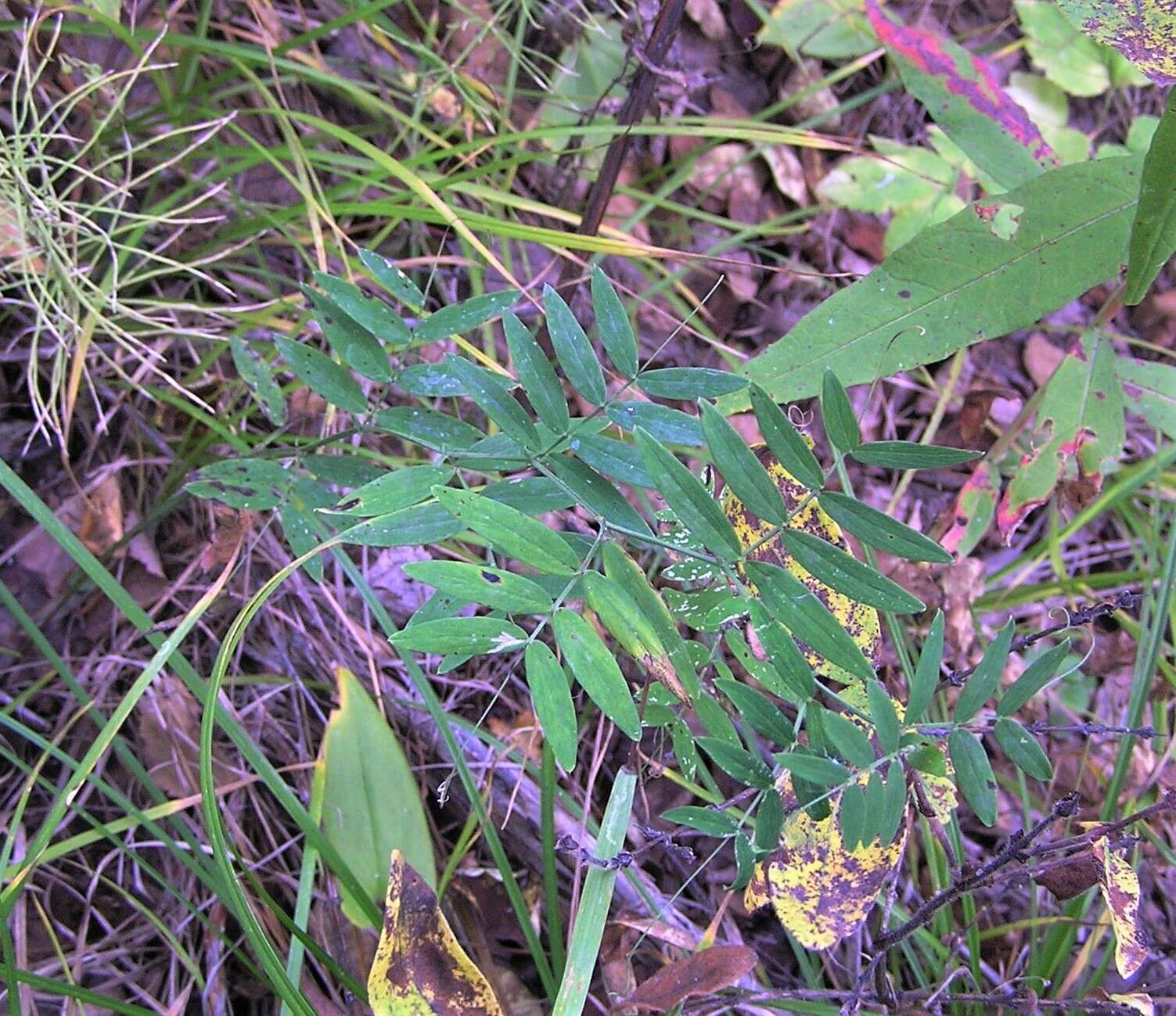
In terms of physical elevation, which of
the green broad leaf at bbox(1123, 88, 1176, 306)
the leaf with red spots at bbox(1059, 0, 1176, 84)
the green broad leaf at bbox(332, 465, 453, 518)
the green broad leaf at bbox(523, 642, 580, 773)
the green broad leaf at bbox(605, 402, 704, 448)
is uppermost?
the leaf with red spots at bbox(1059, 0, 1176, 84)

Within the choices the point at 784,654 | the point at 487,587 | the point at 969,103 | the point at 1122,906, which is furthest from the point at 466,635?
the point at 969,103

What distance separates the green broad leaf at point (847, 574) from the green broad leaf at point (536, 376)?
0.22 m

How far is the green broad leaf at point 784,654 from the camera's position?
28.5 inches

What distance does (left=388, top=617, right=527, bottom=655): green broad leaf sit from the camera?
2.23 feet

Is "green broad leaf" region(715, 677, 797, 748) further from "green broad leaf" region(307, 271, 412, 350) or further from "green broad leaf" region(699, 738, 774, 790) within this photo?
"green broad leaf" region(307, 271, 412, 350)

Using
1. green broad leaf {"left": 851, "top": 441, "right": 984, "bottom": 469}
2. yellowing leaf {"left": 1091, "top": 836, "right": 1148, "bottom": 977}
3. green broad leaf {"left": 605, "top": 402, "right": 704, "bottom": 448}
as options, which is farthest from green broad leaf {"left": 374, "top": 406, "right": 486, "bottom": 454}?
yellowing leaf {"left": 1091, "top": 836, "right": 1148, "bottom": 977}

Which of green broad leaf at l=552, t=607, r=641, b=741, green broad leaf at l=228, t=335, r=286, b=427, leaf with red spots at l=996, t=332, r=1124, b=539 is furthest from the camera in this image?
leaf with red spots at l=996, t=332, r=1124, b=539

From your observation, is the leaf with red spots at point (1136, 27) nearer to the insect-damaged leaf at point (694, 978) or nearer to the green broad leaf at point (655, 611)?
the green broad leaf at point (655, 611)

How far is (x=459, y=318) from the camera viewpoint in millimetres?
959

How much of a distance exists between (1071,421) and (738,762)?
72cm

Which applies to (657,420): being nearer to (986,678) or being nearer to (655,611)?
(655,611)

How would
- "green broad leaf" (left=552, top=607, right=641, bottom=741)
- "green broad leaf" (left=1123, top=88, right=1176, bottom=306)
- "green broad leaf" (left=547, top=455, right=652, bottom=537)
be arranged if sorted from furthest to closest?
1. "green broad leaf" (left=1123, top=88, right=1176, bottom=306)
2. "green broad leaf" (left=547, top=455, right=652, bottom=537)
3. "green broad leaf" (left=552, top=607, right=641, bottom=741)

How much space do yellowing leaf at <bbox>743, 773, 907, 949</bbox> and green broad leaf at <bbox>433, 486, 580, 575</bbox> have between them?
316 mm

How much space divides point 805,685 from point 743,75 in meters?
1.57
